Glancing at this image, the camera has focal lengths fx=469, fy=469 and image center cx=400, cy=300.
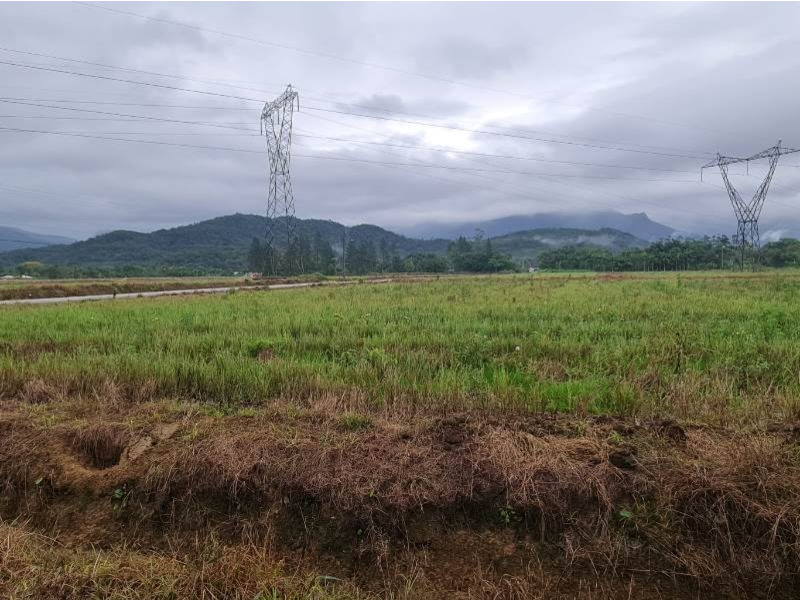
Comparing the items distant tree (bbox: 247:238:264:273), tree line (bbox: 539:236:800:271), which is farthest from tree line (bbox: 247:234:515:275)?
tree line (bbox: 539:236:800:271)

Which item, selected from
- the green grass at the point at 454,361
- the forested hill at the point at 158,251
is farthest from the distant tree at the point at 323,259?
the green grass at the point at 454,361

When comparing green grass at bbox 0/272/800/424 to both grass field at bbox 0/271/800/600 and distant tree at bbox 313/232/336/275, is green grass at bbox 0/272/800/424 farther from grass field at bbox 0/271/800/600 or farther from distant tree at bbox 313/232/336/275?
distant tree at bbox 313/232/336/275

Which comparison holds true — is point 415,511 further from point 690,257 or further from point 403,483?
point 690,257

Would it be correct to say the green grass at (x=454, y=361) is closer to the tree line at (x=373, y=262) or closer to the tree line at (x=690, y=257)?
the tree line at (x=690, y=257)

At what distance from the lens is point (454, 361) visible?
6.97 m

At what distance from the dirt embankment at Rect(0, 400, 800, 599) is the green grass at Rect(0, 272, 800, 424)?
31.1 inches

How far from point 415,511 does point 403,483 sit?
0.73ft

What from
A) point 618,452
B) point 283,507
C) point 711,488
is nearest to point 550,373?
point 618,452

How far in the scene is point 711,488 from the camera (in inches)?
136

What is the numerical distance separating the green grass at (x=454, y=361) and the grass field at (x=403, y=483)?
0.17 ft

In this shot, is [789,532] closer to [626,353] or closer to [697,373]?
[697,373]

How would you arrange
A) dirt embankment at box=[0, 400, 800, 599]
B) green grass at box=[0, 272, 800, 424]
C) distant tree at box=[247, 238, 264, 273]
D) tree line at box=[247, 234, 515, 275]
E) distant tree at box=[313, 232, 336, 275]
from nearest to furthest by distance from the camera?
dirt embankment at box=[0, 400, 800, 599], green grass at box=[0, 272, 800, 424], distant tree at box=[247, 238, 264, 273], distant tree at box=[313, 232, 336, 275], tree line at box=[247, 234, 515, 275]

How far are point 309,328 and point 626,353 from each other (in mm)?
6079

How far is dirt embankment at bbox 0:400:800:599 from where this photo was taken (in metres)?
3.17
